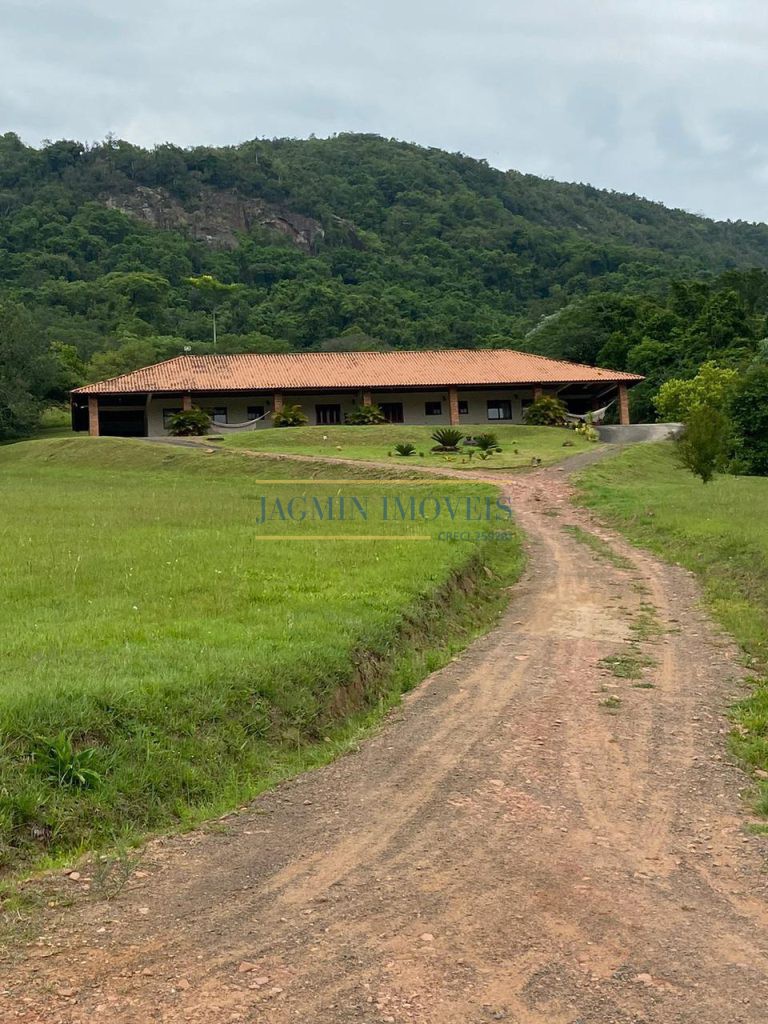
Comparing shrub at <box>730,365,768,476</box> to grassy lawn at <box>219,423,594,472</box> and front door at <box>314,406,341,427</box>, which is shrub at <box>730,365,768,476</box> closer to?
grassy lawn at <box>219,423,594,472</box>

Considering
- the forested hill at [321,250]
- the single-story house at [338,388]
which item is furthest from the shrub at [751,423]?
the forested hill at [321,250]

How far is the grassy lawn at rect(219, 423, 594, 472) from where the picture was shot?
27734 mm

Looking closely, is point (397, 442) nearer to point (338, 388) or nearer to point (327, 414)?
point (338, 388)

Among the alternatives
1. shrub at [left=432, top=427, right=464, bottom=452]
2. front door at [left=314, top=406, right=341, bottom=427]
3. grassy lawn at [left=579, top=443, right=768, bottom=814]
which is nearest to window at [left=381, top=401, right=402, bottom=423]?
front door at [left=314, top=406, right=341, bottom=427]

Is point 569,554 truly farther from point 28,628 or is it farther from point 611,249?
point 611,249

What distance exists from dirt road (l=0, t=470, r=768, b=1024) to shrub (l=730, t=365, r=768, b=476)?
29730 millimetres

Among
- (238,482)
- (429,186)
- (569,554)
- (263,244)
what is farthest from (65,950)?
(429,186)

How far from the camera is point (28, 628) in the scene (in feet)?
23.8

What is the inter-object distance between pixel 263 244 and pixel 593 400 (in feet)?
193

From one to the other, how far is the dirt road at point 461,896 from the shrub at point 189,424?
100ft

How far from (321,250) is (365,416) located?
6084 centimetres

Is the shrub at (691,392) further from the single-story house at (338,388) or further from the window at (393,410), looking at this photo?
the window at (393,410)

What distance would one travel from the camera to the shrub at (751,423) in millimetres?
33719

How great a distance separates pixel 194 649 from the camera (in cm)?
670
